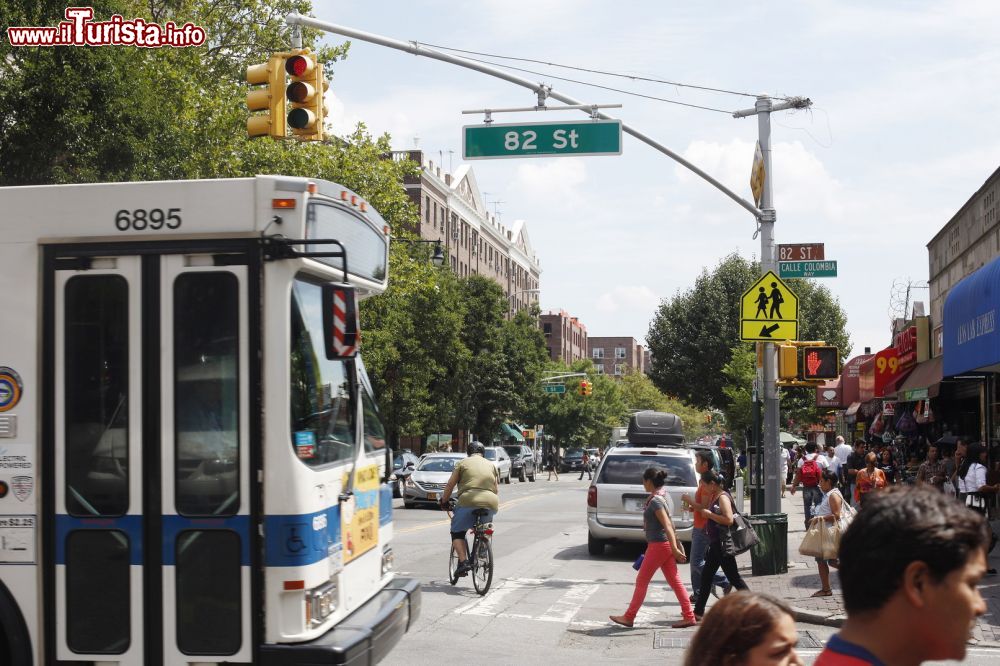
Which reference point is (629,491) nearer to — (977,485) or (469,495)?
(469,495)

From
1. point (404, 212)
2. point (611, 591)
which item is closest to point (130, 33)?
point (404, 212)

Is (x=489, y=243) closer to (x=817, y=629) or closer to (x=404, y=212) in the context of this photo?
(x=404, y=212)

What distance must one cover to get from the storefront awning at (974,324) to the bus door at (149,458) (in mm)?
13378

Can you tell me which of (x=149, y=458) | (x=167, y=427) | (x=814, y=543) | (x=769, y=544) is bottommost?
(x=769, y=544)

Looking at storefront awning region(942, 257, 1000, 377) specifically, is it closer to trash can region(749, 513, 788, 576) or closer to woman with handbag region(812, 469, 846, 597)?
trash can region(749, 513, 788, 576)

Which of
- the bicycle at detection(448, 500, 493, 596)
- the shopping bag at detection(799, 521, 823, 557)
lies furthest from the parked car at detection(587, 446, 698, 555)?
the shopping bag at detection(799, 521, 823, 557)

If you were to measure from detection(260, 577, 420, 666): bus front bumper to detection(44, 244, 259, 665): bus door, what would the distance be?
0.98 ft

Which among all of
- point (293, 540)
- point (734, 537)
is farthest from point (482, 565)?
point (293, 540)

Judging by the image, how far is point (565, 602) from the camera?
13375 millimetres

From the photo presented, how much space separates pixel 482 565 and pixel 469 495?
2.80 ft

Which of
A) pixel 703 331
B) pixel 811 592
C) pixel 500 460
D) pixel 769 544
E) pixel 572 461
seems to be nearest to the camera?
pixel 811 592

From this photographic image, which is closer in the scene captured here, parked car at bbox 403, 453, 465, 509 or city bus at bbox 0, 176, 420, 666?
city bus at bbox 0, 176, 420, 666

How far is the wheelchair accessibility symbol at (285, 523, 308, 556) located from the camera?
633cm

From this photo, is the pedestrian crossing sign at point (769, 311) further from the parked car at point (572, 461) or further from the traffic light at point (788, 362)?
the parked car at point (572, 461)
